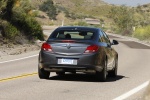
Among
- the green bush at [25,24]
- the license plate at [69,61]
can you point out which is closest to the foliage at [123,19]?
the green bush at [25,24]

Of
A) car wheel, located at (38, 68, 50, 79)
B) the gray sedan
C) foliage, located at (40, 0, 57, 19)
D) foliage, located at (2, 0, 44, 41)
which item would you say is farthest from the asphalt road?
foliage, located at (40, 0, 57, 19)

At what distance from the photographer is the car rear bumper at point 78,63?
572 inches

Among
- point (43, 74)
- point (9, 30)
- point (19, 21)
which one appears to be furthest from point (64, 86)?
point (19, 21)

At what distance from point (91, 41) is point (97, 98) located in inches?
151

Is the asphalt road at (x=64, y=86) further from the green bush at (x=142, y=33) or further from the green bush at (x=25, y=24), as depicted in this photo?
the green bush at (x=142, y=33)

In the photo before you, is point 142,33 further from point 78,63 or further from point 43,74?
point 78,63

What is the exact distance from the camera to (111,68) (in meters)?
16.4

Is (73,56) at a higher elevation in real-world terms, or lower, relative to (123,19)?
higher

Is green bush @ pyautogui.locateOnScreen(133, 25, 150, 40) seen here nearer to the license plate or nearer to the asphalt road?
the asphalt road

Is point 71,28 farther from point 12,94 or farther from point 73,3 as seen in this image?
point 73,3

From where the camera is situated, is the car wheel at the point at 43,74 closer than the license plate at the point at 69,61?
No

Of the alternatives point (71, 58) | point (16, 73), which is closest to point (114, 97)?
point (71, 58)

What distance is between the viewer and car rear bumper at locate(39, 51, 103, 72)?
47.6 ft

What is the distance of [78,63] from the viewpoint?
1452cm
